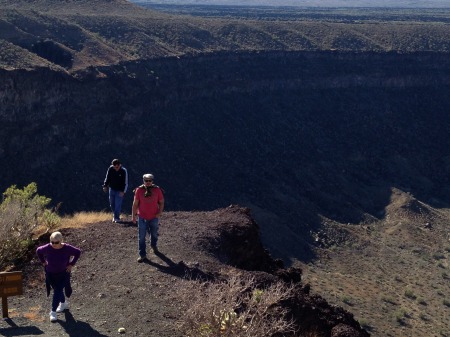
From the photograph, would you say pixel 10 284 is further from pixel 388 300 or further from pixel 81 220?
pixel 388 300

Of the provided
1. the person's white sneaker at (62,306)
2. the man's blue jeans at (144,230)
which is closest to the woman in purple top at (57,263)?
the person's white sneaker at (62,306)

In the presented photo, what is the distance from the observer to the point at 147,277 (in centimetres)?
1491

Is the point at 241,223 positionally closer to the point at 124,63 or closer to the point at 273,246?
the point at 273,246

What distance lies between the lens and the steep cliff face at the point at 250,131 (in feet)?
127

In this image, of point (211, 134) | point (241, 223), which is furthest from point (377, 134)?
point (241, 223)

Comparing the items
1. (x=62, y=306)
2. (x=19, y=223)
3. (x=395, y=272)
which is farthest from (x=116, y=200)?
(x=395, y=272)

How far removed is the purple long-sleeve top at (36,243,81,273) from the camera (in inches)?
505

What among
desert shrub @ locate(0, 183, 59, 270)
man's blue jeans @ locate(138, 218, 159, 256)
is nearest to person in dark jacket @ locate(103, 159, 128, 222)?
desert shrub @ locate(0, 183, 59, 270)

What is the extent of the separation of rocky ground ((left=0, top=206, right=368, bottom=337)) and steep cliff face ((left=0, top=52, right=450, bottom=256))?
18.9 metres

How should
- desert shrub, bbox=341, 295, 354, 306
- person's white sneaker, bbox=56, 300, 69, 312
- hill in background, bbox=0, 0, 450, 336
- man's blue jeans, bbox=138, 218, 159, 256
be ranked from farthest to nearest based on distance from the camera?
1. hill in background, bbox=0, 0, 450, 336
2. desert shrub, bbox=341, 295, 354, 306
3. man's blue jeans, bbox=138, 218, 159, 256
4. person's white sneaker, bbox=56, 300, 69, 312

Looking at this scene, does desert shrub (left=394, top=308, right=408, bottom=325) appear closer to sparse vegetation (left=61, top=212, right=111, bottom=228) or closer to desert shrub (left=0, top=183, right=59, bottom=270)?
sparse vegetation (left=61, top=212, right=111, bottom=228)

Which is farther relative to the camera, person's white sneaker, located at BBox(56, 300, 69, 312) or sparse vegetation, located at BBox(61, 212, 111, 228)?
sparse vegetation, located at BBox(61, 212, 111, 228)

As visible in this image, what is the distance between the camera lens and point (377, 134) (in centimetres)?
5872

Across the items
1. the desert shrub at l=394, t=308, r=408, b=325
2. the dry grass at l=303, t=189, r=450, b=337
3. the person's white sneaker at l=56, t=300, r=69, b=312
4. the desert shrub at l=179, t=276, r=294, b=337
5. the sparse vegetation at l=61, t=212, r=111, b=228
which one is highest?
the desert shrub at l=179, t=276, r=294, b=337
